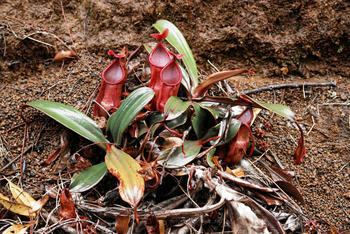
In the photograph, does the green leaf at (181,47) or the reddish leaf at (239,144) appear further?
the green leaf at (181,47)

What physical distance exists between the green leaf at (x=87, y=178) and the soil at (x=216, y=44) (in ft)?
1.36

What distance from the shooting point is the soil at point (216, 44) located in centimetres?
209

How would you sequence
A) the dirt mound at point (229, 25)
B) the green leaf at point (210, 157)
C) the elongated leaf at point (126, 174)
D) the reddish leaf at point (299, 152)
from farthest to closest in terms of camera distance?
the dirt mound at point (229, 25) → the reddish leaf at point (299, 152) → the green leaf at point (210, 157) → the elongated leaf at point (126, 174)

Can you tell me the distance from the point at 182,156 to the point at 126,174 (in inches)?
9.4

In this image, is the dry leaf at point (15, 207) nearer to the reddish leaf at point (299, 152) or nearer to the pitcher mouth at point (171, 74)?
the pitcher mouth at point (171, 74)

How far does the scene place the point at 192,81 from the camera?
6.46ft

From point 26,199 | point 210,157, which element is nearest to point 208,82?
point 210,157

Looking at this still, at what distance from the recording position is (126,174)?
5.13 feet

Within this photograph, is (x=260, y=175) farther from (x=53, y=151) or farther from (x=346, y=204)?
(x=53, y=151)

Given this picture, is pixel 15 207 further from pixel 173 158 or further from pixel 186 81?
pixel 186 81

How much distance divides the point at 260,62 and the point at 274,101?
24cm

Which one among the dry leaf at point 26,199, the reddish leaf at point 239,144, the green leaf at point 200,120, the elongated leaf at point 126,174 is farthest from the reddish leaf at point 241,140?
the dry leaf at point 26,199

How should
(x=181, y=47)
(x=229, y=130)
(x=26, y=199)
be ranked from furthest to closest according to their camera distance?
1. (x=181, y=47)
2. (x=229, y=130)
3. (x=26, y=199)

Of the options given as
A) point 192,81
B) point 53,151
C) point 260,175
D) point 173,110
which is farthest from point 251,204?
point 53,151
